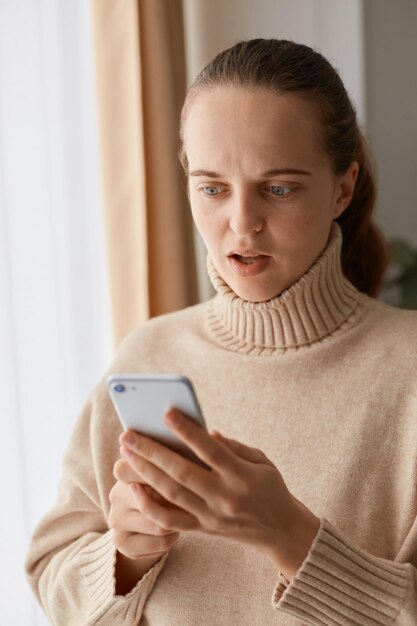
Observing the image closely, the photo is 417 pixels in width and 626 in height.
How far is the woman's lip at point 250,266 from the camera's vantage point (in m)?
1.25

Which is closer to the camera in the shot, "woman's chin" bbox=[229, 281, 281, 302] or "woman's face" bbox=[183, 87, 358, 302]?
"woman's face" bbox=[183, 87, 358, 302]

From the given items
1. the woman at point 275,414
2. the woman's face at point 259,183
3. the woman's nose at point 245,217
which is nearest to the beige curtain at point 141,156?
the woman at point 275,414

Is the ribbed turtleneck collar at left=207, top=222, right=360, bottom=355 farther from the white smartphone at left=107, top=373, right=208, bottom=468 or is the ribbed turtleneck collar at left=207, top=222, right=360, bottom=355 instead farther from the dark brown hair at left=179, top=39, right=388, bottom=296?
the white smartphone at left=107, top=373, right=208, bottom=468

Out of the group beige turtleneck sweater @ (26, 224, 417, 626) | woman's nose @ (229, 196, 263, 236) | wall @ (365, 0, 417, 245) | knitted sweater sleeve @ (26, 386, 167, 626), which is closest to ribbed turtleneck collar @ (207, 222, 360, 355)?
beige turtleneck sweater @ (26, 224, 417, 626)

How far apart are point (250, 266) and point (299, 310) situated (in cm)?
12

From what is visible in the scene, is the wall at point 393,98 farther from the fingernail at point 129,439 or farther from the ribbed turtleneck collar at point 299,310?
the fingernail at point 129,439

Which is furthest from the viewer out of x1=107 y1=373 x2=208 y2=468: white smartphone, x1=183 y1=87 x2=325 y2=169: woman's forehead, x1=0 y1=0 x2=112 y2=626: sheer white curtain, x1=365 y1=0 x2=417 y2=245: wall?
x1=365 y1=0 x2=417 y2=245: wall

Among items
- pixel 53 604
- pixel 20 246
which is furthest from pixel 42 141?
pixel 53 604

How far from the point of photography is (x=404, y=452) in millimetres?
1206

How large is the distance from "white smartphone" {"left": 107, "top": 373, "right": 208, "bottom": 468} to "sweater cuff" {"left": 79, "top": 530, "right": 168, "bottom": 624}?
0.33m

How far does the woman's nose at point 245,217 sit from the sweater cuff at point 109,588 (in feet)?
1.63

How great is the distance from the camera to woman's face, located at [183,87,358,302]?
1.17 metres

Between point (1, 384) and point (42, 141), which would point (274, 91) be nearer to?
point (42, 141)

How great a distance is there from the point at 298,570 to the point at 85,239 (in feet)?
3.28
